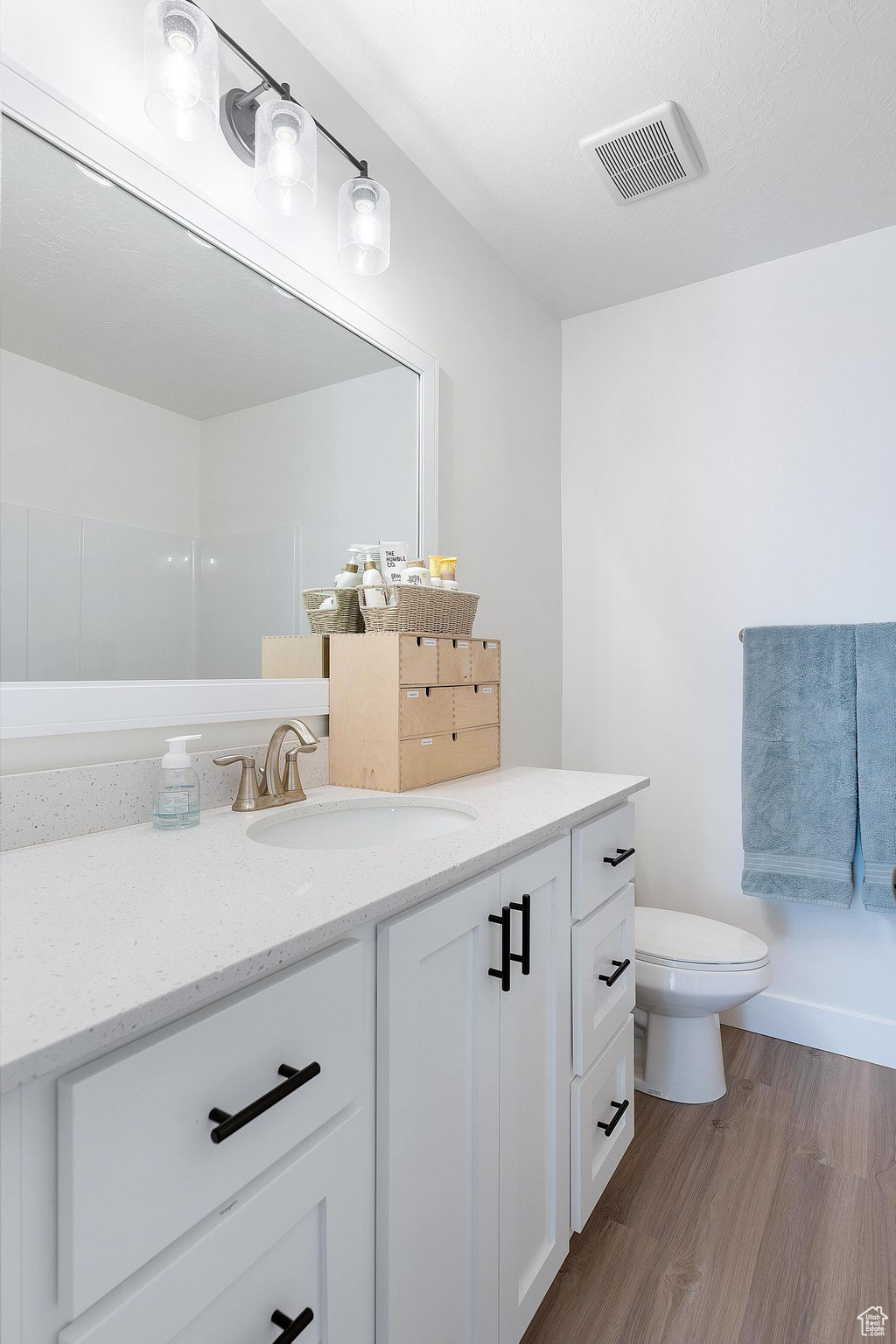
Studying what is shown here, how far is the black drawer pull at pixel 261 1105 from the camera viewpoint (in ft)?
1.81

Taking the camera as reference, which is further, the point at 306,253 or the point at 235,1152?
the point at 306,253

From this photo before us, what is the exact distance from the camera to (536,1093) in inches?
42.9

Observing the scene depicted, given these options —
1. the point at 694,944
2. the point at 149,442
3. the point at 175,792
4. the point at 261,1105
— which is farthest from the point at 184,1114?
the point at 694,944

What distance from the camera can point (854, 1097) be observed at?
1.83m

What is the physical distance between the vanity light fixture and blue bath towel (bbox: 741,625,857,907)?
1484 mm

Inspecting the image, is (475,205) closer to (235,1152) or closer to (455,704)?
(455,704)

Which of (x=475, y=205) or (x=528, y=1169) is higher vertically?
(x=475, y=205)

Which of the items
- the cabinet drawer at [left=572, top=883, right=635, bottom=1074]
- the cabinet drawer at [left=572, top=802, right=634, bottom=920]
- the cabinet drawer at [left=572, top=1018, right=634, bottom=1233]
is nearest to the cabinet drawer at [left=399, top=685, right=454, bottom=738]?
the cabinet drawer at [left=572, top=802, right=634, bottom=920]

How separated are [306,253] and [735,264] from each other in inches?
57.1

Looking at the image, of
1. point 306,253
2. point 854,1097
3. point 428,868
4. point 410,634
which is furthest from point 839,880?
point 306,253

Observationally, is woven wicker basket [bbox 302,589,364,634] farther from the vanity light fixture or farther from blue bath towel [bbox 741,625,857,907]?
blue bath towel [bbox 741,625,857,907]

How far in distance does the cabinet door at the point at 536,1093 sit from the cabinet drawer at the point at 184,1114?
378 millimetres

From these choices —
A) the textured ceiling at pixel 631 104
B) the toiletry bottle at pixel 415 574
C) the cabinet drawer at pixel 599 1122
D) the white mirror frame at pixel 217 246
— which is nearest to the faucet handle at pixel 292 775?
the white mirror frame at pixel 217 246

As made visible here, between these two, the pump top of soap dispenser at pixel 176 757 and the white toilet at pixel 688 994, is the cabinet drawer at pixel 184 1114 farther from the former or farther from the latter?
the white toilet at pixel 688 994
